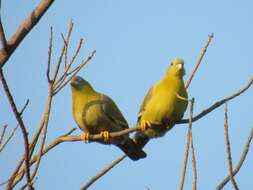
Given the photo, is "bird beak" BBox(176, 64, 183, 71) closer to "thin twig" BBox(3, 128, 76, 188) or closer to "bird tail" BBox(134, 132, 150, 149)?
"bird tail" BBox(134, 132, 150, 149)

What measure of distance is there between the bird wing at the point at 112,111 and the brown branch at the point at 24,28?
389 centimetres

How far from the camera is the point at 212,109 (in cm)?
466

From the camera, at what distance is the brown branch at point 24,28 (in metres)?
3.26

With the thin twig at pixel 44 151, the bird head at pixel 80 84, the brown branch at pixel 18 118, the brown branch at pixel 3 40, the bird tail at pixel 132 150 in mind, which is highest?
the brown branch at pixel 3 40

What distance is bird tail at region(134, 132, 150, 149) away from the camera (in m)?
7.20

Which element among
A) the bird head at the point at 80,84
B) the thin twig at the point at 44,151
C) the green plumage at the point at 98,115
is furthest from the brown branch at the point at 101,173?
the bird head at the point at 80,84

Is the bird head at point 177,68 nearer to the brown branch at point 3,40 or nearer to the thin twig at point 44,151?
the thin twig at point 44,151

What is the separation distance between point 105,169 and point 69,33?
125cm

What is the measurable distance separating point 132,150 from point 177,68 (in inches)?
53.7

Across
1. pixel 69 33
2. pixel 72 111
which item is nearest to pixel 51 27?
pixel 69 33

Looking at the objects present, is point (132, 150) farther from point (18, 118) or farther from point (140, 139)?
point (18, 118)

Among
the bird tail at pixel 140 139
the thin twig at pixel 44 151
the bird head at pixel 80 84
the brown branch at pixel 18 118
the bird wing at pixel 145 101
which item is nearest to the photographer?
the brown branch at pixel 18 118

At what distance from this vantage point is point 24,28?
3.32 meters

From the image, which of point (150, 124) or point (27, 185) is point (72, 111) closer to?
point (150, 124)
